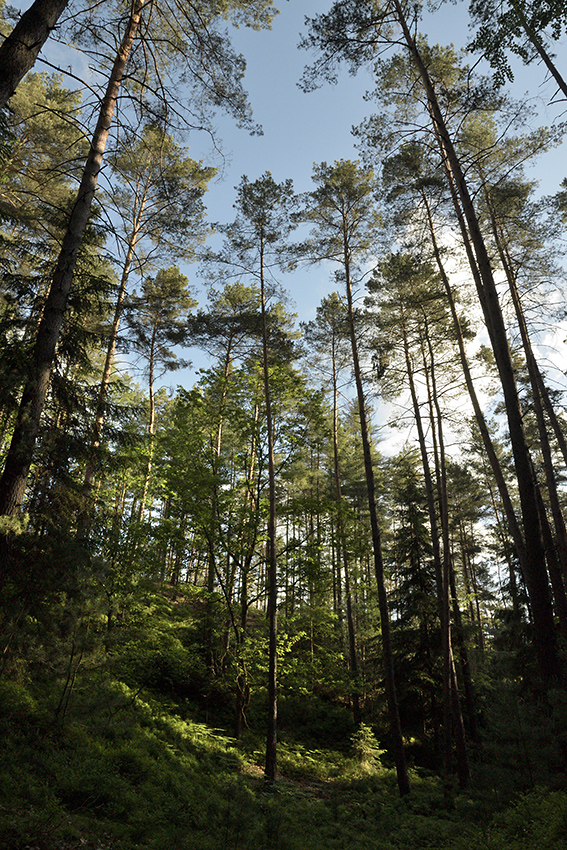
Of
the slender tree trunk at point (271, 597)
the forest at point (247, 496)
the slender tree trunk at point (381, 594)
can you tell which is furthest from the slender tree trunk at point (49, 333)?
the slender tree trunk at point (381, 594)

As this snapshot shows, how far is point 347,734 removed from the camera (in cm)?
1392

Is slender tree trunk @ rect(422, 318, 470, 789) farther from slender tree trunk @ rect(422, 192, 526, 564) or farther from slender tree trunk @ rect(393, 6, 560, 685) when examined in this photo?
slender tree trunk @ rect(393, 6, 560, 685)

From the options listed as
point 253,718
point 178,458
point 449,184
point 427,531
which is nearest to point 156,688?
point 253,718

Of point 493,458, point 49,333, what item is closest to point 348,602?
point 493,458

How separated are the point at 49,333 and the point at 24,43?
311cm

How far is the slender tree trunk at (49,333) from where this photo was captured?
5191mm

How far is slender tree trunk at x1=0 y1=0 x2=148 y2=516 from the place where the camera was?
204 inches

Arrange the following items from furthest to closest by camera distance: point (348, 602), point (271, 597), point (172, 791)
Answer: point (348, 602)
point (271, 597)
point (172, 791)

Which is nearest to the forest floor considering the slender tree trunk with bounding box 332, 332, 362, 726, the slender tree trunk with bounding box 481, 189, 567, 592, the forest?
the forest

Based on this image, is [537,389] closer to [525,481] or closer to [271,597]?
[525,481]

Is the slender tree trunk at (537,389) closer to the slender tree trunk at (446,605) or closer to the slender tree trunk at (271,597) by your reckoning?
the slender tree trunk at (446,605)

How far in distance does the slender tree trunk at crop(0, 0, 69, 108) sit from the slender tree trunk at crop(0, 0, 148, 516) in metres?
1.97

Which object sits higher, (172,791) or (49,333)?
(49,333)

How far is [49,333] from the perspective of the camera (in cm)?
584
